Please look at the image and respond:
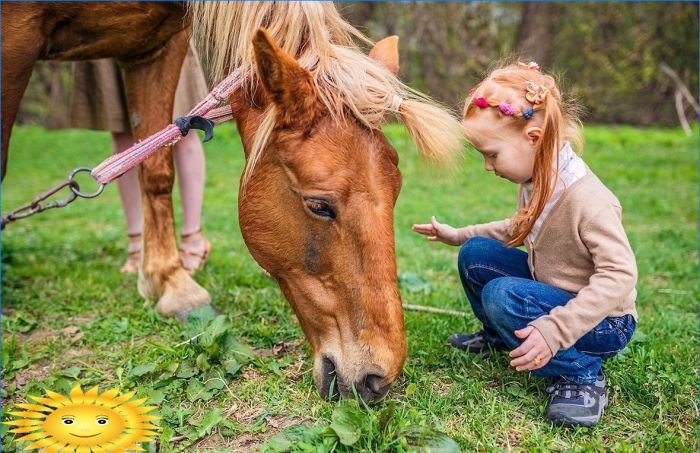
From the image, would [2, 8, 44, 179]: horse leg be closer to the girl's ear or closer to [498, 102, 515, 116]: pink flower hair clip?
[498, 102, 515, 116]: pink flower hair clip

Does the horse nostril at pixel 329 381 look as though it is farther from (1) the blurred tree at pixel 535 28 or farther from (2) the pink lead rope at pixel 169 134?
(1) the blurred tree at pixel 535 28

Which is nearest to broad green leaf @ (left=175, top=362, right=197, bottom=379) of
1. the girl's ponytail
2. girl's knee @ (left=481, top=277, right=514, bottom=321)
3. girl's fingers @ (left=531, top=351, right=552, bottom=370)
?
girl's knee @ (left=481, top=277, right=514, bottom=321)

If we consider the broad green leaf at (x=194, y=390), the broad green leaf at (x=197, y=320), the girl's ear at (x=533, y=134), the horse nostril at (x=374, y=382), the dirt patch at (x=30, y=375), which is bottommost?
the dirt patch at (x=30, y=375)

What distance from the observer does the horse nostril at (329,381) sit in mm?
2084

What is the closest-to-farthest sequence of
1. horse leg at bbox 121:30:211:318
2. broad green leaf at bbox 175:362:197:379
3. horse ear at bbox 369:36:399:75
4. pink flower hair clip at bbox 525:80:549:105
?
pink flower hair clip at bbox 525:80:549:105 < broad green leaf at bbox 175:362:197:379 < horse ear at bbox 369:36:399:75 < horse leg at bbox 121:30:211:318

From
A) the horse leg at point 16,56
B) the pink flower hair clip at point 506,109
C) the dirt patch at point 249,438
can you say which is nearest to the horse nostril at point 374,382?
the dirt patch at point 249,438

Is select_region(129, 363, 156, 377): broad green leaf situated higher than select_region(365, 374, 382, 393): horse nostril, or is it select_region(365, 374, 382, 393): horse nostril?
select_region(365, 374, 382, 393): horse nostril

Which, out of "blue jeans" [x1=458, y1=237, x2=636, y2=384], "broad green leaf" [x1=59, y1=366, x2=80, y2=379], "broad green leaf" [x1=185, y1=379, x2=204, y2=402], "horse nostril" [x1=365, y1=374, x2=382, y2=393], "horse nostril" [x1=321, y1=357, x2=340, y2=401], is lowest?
"broad green leaf" [x1=59, y1=366, x2=80, y2=379]

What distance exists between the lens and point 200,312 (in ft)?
9.09

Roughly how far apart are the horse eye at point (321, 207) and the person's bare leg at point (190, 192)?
2.08 metres

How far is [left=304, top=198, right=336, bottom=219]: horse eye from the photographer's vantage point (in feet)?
6.55

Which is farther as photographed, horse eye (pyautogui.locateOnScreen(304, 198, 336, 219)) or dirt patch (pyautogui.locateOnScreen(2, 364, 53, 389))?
dirt patch (pyautogui.locateOnScreen(2, 364, 53, 389))

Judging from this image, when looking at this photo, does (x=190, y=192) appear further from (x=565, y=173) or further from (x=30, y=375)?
(x=565, y=173)

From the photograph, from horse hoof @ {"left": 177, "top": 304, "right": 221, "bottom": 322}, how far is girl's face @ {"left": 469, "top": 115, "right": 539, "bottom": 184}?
4.71 feet
